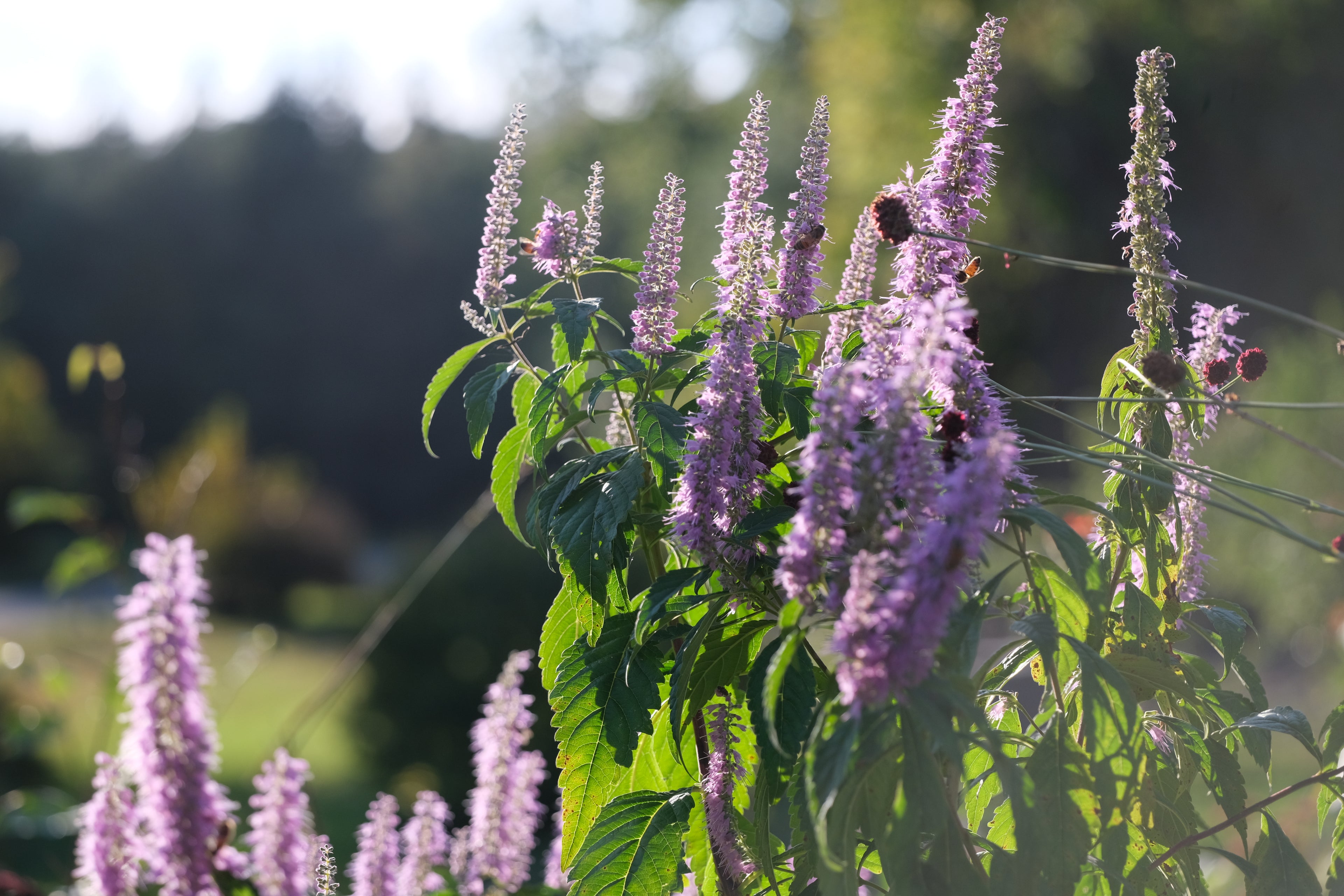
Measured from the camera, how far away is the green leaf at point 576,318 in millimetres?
1157

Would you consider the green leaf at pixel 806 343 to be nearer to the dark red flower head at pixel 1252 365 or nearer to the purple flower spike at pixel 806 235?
the purple flower spike at pixel 806 235

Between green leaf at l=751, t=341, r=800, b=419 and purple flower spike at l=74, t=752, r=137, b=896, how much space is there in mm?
890

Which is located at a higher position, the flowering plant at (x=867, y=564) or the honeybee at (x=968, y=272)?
the honeybee at (x=968, y=272)

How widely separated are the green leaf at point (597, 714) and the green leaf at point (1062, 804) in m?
0.41

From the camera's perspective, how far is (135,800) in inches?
59.4

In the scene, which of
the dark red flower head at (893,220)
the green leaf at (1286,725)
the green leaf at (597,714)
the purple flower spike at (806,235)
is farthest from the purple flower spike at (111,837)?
the green leaf at (1286,725)

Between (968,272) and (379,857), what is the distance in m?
1.14

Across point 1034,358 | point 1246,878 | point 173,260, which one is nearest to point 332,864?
point 1246,878

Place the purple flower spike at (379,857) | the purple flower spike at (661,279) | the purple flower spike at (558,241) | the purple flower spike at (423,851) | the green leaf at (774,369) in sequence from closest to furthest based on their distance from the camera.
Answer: the green leaf at (774,369)
the purple flower spike at (661,279)
the purple flower spike at (558,241)
the purple flower spike at (379,857)
the purple flower spike at (423,851)

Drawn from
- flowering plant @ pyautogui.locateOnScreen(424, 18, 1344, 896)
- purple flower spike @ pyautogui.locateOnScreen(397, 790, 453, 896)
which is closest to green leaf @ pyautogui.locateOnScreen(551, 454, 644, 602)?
flowering plant @ pyautogui.locateOnScreen(424, 18, 1344, 896)

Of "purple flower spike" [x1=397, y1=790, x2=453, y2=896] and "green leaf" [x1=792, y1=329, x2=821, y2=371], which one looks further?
"purple flower spike" [x1=397, y1=790, x2=453, y2=896]

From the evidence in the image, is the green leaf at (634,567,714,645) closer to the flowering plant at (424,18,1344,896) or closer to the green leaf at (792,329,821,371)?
the flowering plant at (424,18,1344,896)

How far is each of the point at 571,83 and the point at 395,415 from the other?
1040cm

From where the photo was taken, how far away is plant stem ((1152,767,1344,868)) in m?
1.06
